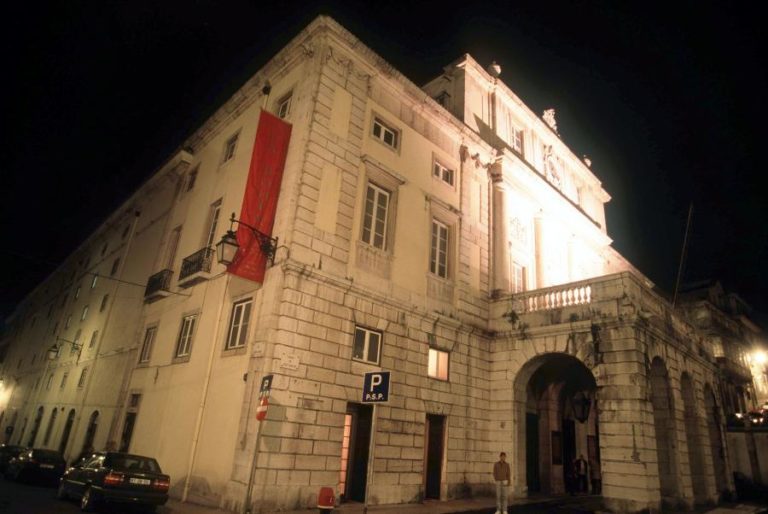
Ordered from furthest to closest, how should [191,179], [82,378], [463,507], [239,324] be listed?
[82,378] → [191,179] → [463,507] → [239,324]

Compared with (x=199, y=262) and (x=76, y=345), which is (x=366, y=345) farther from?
(x=76, y=345)

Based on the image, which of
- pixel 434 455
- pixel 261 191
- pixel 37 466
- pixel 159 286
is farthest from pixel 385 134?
pixel 37 466

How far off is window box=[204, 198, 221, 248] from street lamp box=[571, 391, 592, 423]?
55.1 ft

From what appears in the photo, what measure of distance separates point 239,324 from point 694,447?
18518 millimetres

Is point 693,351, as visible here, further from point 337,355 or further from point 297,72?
point 297,72

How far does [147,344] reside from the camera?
18.9 metres

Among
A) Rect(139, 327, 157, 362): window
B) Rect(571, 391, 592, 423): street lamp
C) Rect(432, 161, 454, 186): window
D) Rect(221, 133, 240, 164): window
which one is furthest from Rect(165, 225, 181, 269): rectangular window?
Rect(571, 391, 592, 423): street lamp

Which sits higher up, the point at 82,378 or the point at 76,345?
the point at 76,345

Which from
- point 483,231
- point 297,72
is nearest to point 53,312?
point 297,72

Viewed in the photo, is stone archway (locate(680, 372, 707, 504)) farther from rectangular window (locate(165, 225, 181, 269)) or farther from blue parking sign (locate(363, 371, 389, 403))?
rectangular window (locate(165, 225, 181, 269))

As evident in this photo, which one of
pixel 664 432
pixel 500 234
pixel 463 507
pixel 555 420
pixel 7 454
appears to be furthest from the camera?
pixel 500 234

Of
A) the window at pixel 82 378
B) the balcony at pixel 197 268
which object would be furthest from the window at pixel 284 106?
the window at pixel 82 378

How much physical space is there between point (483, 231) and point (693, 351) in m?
10.7

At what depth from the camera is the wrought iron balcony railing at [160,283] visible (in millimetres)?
18141
